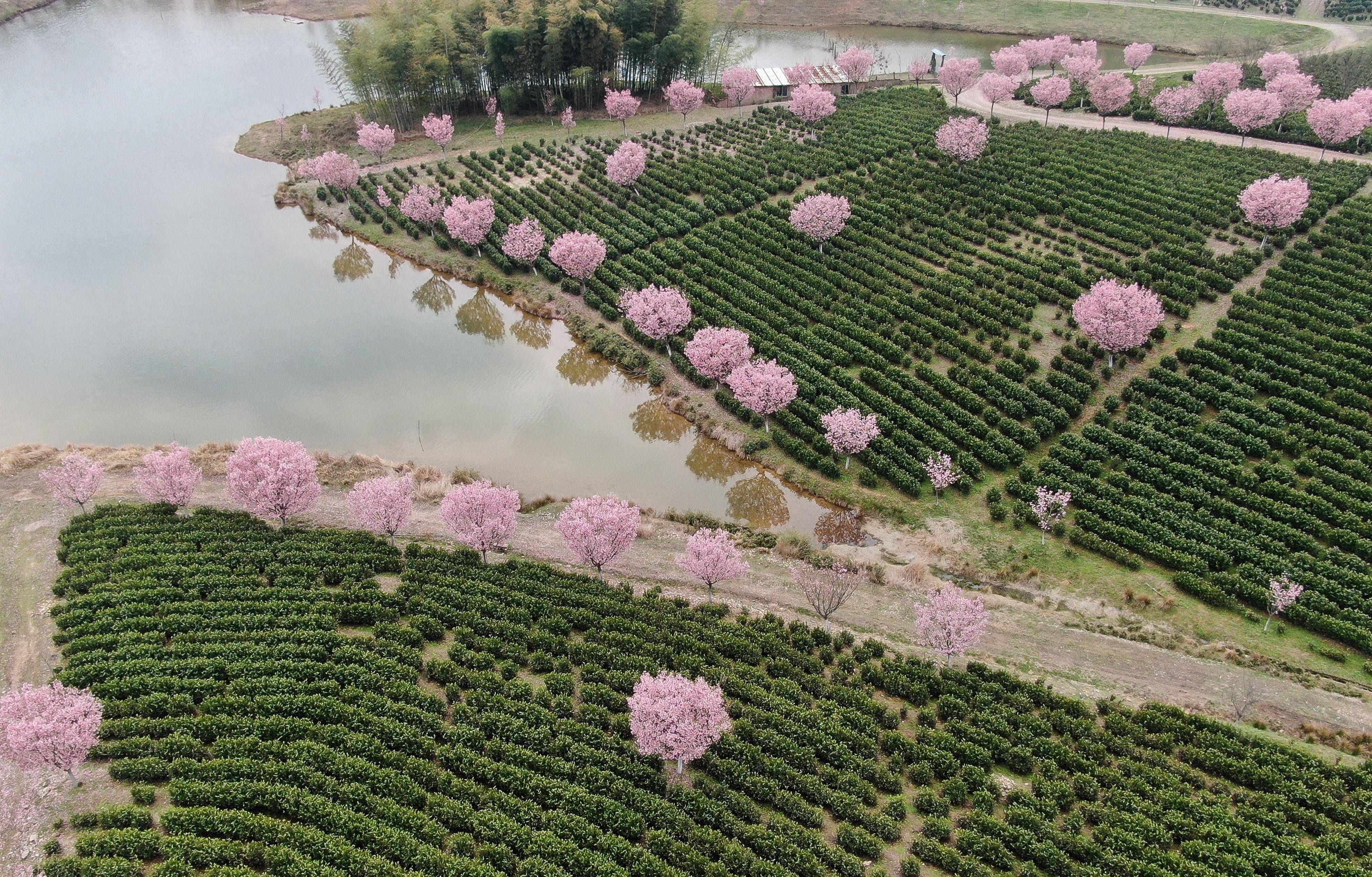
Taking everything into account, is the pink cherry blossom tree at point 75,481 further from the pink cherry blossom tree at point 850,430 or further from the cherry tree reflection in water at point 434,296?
the pink cherry blossom tree at point 850,430

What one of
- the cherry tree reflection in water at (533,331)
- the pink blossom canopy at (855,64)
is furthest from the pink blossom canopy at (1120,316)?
the pink blossom canopy at (855,64)

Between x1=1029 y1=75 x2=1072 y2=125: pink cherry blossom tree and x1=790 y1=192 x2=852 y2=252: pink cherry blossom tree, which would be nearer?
x1=790 y1=192 x2=852 y2=252: pink cherry blossom tree

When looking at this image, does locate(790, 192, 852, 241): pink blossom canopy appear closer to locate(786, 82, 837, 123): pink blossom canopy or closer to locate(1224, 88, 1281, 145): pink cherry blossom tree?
locate(786, 82, 837, 123): pink blossom canopy

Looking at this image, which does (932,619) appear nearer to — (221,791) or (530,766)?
(530,766)

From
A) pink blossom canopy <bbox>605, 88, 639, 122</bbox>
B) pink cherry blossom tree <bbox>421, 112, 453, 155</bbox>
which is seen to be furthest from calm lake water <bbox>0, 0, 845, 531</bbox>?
pink blossom canopy <bbox>605, 88, 639, 122</bbox>

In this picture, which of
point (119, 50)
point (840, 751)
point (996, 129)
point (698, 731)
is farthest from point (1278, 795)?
point (119, 50)

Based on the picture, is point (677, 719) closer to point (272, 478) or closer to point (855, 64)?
point (272, 478)
